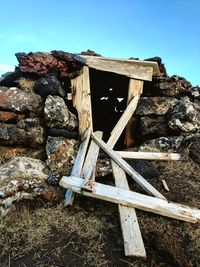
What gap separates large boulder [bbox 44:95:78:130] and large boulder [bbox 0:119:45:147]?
305mm

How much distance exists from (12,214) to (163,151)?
3544 millimetres

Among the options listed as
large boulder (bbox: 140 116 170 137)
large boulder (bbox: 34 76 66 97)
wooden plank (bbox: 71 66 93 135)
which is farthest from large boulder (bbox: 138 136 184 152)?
large boulder (bbox: 34 76 66 97)

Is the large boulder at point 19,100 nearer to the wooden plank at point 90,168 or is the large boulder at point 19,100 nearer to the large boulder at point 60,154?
the large boulder at point 60,154

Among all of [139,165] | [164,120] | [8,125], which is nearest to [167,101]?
[164,120]

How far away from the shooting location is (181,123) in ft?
21.7

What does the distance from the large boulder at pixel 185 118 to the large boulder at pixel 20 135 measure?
9.87ft

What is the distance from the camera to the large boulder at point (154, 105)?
7051 mm

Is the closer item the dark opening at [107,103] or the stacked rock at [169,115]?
the stacked rock at [169,115]

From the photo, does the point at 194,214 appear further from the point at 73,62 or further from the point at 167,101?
the point at 73,62

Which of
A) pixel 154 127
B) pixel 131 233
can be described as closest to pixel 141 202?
pixel 131 233

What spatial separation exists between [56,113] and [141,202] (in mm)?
2711

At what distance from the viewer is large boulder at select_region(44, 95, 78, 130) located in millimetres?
6090

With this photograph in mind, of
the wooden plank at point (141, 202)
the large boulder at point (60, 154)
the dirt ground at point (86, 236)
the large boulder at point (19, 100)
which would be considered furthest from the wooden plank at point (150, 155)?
the large boulder at point (19, 100)

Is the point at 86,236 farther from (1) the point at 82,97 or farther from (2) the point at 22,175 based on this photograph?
(1) the point at 82,97
